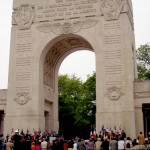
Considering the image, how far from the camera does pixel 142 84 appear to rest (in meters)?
27.0

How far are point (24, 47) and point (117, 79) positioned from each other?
9837 millimetres

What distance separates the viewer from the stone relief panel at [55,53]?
31656 mm

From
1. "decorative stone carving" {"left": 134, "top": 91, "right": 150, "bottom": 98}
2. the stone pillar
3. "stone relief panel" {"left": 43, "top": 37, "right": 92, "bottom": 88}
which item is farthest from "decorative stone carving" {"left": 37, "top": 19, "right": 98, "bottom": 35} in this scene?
"decorative stone carving" {"left": 134, "top": 91, "right": 150, "bottom": 98}

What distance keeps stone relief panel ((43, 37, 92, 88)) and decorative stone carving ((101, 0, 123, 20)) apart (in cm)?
390

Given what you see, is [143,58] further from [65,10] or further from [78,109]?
[65,10]

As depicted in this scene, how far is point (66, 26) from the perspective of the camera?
29562 mm

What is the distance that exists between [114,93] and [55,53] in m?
9.35

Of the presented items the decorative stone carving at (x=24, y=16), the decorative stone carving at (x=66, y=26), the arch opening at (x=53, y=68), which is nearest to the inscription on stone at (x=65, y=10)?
the decorative stone carving at (x=66, y=26)

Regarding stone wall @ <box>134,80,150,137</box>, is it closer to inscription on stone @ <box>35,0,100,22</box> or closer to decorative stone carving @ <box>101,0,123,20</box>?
decorative stone carving @ <box>101,0,123,20</box>

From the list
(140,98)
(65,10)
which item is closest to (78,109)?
(65,10)

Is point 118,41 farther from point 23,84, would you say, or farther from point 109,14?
point 23,84

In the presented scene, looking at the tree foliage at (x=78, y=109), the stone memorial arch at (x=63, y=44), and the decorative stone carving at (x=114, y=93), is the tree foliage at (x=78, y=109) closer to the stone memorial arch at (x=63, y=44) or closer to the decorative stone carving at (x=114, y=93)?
the stone memorial arch at (x=63, y=44)

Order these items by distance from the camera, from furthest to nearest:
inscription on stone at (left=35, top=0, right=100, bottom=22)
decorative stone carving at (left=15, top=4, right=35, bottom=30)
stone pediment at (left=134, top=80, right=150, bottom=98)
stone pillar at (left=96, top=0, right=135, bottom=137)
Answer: decorative stone carving at (left=15, top=4, right=35, bottom=30) < inscription on stone at (left=35, top=0, right=100, bottom=22) < stone pediment at (left=134, top=80, right=150, bottom=98) < stone pillar at (left=96, top=0, right=135, bottom=137)

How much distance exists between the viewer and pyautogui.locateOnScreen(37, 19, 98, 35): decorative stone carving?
95.2 feet
